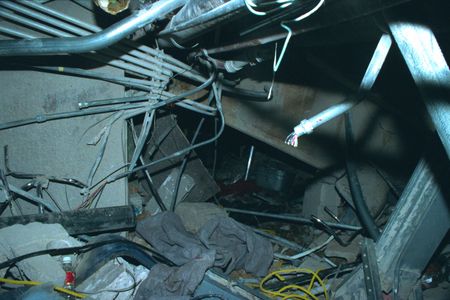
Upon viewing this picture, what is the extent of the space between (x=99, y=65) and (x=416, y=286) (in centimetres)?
265

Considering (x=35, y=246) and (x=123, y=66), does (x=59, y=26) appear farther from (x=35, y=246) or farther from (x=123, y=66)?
(x=35, y=246)

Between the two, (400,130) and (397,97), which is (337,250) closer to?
(400,130)

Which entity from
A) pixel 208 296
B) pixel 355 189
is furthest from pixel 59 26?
pixel 355 189

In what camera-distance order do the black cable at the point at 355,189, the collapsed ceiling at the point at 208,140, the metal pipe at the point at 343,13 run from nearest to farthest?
the metal pipe at the point at 343,13, the collapsed ceiling at the point at 208,140, the black cable at the point at 355,189

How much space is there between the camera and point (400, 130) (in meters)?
3.53

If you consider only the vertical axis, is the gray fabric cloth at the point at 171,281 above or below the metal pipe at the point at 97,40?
below

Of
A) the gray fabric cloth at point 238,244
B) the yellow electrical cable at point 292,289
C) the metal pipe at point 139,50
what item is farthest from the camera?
the gray fabric cloth at point 238,244

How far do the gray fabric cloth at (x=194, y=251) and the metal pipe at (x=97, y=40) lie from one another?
1589 mm

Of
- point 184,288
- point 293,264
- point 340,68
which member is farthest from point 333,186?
point 184,288

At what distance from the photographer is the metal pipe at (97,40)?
1.36 m

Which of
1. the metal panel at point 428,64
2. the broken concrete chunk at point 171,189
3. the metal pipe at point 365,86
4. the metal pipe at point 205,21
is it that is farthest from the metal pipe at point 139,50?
the metal panel at point 428,64

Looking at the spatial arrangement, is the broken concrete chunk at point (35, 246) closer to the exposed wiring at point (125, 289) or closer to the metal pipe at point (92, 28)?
the exposed wiring at point (125, 289)

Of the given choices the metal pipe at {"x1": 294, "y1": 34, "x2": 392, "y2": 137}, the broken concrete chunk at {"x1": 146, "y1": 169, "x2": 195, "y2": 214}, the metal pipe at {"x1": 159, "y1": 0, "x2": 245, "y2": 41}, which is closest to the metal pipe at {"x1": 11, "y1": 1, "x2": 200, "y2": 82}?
the metal pipe at {"x1": 159, "y1": 0, "x2": 245, "y2": 41}

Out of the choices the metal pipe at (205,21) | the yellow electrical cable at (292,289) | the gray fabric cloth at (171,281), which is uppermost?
the metal pipe at (205,21)
